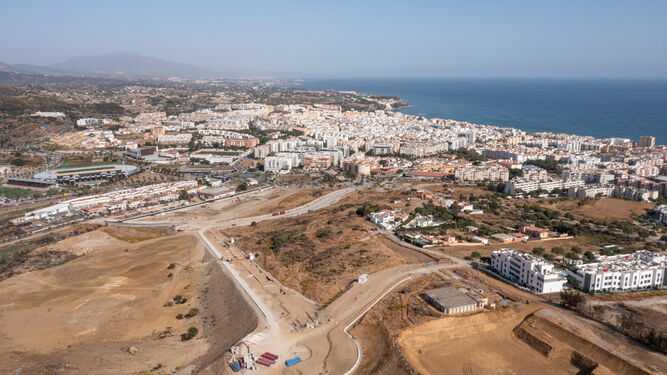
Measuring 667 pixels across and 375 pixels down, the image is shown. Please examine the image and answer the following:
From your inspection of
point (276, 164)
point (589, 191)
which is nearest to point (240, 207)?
point (276, 164)

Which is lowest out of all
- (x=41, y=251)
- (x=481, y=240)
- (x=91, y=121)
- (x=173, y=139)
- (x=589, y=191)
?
(x=41, y=251)

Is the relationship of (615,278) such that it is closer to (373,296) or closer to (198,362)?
(373,296)

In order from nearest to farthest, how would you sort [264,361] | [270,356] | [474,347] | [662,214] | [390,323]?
1. [264,361]
2. [270,356]
3. [474,347]
4. [390,323]
5. [662,214]

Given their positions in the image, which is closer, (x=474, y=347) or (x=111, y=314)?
(x=474, y=347)

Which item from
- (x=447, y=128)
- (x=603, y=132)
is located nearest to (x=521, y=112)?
(x=603, y=132)

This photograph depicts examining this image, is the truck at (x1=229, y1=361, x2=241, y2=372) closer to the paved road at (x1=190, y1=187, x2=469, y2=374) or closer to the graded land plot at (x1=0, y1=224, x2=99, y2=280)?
the paved road at (x1=190, y1=187, x2=469, y2=374)

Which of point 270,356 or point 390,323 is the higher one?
point 390,323

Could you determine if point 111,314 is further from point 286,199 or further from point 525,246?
point 286,199
